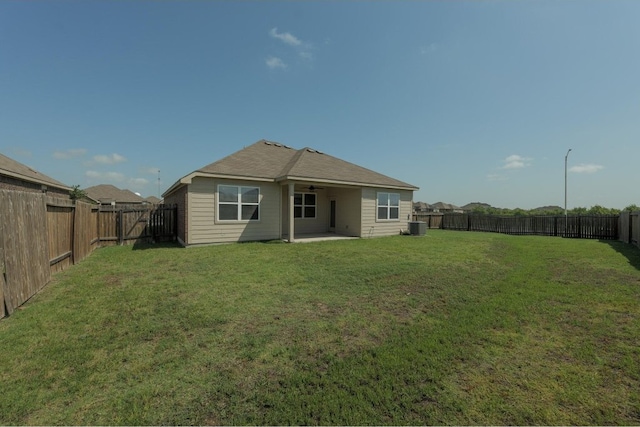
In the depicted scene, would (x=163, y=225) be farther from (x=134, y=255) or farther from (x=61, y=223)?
(x=61, y=223)

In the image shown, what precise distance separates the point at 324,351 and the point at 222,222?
9257mm

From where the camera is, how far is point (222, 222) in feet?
37.3

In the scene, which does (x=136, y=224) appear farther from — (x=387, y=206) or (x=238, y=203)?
(x=387, y=206)

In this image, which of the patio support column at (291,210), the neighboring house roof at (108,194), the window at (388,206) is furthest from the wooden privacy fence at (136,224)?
the neighboring house roof at (108,194)

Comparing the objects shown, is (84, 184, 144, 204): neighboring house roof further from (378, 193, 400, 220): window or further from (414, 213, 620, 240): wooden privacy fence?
(414, 213, 620, 240): wooden privacy fence

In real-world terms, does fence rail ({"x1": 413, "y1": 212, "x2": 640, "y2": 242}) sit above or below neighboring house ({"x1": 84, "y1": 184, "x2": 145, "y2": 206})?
below

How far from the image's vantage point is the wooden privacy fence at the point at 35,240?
4.20m

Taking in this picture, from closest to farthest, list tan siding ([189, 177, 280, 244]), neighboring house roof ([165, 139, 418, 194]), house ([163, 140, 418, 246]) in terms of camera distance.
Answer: tan siding ([189, 177, 280, 244])
house ([163, 140, 418, 246])
neighboring house roof ([165, 139, 418, 194])

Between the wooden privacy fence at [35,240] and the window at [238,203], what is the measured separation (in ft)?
14.3

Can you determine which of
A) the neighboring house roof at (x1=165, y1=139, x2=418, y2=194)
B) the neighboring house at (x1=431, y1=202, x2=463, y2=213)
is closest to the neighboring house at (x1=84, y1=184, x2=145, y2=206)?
the neighboring house roof at (x1=165, y1=139, x2=418, y2=194)

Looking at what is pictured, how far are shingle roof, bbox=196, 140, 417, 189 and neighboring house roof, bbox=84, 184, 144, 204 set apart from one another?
29.6m

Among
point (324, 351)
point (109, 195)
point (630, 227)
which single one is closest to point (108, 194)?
point (109, 195)

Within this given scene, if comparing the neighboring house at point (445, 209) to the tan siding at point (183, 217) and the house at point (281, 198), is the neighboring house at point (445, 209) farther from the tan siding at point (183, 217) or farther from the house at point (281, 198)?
the tan siding at point (183, 217)

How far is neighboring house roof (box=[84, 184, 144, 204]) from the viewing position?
34969 millimetres
